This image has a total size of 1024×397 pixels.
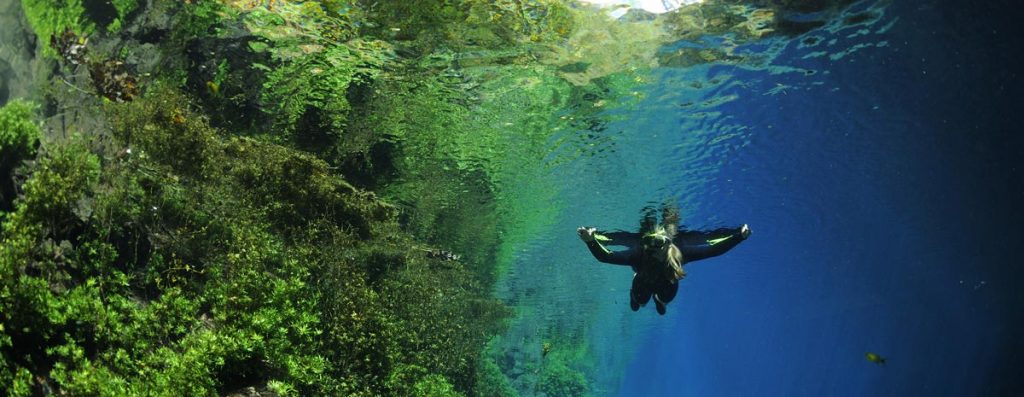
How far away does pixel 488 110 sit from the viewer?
41.8ft

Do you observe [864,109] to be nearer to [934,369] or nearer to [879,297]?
[879,297]

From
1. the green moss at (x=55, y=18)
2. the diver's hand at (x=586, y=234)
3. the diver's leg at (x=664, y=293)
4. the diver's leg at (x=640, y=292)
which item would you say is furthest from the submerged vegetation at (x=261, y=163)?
the diver's leg at (x=664, y=293)

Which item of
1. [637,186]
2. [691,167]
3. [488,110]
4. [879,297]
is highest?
[488,110]

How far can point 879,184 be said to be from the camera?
20.7m

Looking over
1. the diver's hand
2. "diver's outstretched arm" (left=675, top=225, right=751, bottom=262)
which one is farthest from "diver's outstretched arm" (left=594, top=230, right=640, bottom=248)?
the diver's hand

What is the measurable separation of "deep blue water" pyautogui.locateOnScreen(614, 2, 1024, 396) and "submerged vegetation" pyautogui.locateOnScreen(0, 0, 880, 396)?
3596mm

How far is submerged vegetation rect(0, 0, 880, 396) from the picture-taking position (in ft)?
21.9

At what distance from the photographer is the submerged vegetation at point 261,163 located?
21.9 ft

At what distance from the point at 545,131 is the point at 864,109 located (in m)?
9.86

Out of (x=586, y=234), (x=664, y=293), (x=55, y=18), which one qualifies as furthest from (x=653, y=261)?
(x=55, y=18)

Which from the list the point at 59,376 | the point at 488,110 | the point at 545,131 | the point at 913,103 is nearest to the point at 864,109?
the point at 913,103

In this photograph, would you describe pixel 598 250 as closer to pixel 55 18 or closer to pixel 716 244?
pixel 716 244

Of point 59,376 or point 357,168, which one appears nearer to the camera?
point 59,376

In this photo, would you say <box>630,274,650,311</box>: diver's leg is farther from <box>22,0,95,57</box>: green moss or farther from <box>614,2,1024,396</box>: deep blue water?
<box>22,0,95,57</box>: green moss
